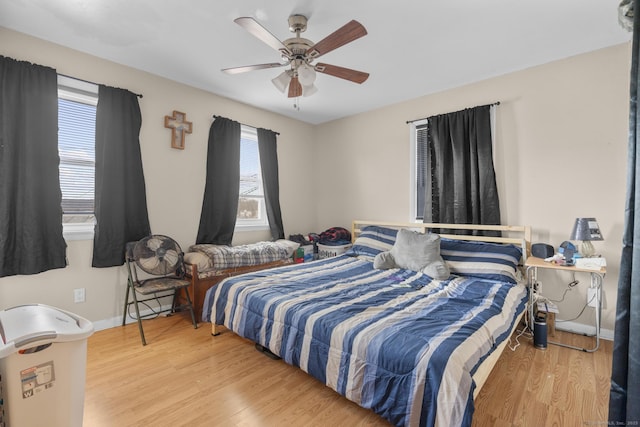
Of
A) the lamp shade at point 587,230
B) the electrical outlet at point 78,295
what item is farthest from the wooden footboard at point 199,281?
the lamp shade at point 587,230

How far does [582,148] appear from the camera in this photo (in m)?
2.67

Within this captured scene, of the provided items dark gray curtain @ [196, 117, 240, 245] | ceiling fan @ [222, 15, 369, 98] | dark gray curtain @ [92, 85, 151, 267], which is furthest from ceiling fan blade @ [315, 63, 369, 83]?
dark gray curtain @ [92, 85, 151, 267]

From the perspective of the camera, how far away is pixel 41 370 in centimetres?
128

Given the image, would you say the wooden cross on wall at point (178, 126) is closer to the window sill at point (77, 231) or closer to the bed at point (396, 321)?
the window sill at point (77, 231)

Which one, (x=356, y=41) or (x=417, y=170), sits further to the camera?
(x=417, y=170)

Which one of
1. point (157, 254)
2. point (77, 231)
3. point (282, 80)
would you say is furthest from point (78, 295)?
point (282, 80)

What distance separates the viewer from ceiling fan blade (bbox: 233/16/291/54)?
1697 mm

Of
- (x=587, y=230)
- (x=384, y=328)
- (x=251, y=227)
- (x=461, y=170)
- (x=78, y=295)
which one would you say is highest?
(x=461, y=170)

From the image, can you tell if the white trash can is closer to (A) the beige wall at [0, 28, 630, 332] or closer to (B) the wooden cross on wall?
(A) the beige wall at [0, 28, 630, 332]

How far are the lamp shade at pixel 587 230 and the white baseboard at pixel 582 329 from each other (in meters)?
0.91

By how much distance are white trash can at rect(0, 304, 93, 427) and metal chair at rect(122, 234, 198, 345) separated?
1.25m

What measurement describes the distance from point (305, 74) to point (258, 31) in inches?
18.0

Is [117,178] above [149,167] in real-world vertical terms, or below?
below

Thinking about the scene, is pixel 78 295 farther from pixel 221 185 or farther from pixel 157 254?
pixel 221 185
